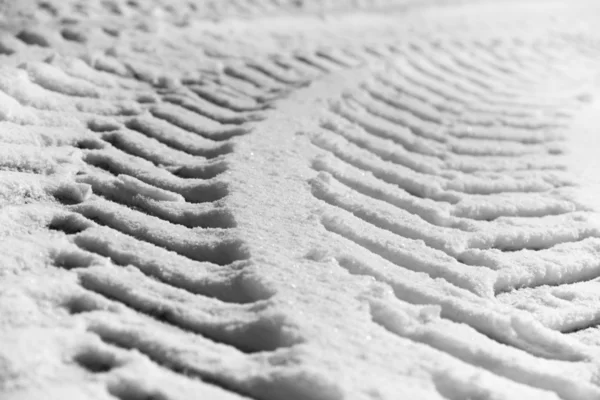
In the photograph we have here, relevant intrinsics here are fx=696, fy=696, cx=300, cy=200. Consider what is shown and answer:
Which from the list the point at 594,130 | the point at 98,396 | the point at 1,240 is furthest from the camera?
the point at 594,130

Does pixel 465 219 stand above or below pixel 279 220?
above

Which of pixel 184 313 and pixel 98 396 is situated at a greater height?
pixel 184 313

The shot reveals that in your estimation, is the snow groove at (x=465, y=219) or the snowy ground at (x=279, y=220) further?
the snow groove at (x=465, y=219)

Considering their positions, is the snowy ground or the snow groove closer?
the snowy ground

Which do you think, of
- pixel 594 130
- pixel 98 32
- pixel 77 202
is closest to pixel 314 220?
pixel 77 202

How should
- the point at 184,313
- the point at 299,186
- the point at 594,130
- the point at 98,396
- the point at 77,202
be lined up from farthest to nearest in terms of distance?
the point at 594,130, the point at 299,186, the point at 77,202, the point at 184,313, the point at 98,396

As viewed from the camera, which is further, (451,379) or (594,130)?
(594,130)

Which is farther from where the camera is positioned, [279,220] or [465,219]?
[465,219]

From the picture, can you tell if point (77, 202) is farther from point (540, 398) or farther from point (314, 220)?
point (540, 398)
